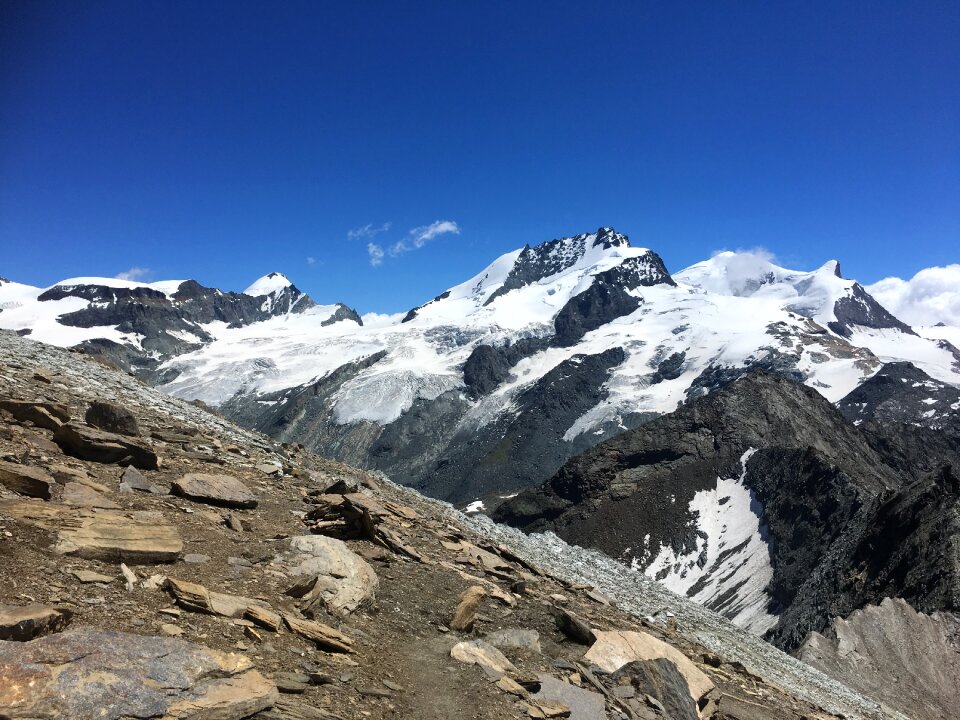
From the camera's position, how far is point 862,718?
22875 millimetres

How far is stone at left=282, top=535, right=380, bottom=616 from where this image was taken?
36.3 feet

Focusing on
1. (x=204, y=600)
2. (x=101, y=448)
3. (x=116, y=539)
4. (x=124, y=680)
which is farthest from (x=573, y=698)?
(x=101, y=448)

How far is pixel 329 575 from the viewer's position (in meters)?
11.9

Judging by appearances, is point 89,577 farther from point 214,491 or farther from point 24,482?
point 214,491

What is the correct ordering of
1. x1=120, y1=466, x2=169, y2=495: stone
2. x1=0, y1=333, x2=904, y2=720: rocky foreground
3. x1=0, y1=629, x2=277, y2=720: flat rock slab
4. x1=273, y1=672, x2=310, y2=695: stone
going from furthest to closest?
x1=120, y1=466, x2=169, y2=495: stone → x1=273, y1=672, x2=310, y2=695: stone → x1=0, y1=333, x2=904, y2=720: rocky foreground → x1=0, y1=629, x2=277, y2=720: flat rock slab

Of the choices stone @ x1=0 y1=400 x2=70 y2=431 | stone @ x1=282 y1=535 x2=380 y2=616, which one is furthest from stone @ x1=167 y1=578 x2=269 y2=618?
stone @ x1=0 y1=400 x2=70 y2=431

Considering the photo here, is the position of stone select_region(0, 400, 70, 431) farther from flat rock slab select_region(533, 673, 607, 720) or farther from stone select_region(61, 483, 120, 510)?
flat rock slab select_region(533, 673, 607, 720)

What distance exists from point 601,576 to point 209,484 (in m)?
15.8

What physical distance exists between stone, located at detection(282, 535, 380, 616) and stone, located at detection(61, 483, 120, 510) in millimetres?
3496

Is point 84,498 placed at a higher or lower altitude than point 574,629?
higher

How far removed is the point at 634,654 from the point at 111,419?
14.7 meters

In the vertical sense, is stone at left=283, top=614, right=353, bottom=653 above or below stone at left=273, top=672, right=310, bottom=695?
above

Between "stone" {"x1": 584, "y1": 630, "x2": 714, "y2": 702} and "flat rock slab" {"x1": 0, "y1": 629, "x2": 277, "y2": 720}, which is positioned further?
"stone" {"x1": 584, "y1": 630, "x2": 714, "y2": 702}

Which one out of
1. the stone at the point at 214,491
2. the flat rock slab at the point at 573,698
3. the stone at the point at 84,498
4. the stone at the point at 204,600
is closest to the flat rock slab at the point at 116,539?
the stone at the point at 84,498
